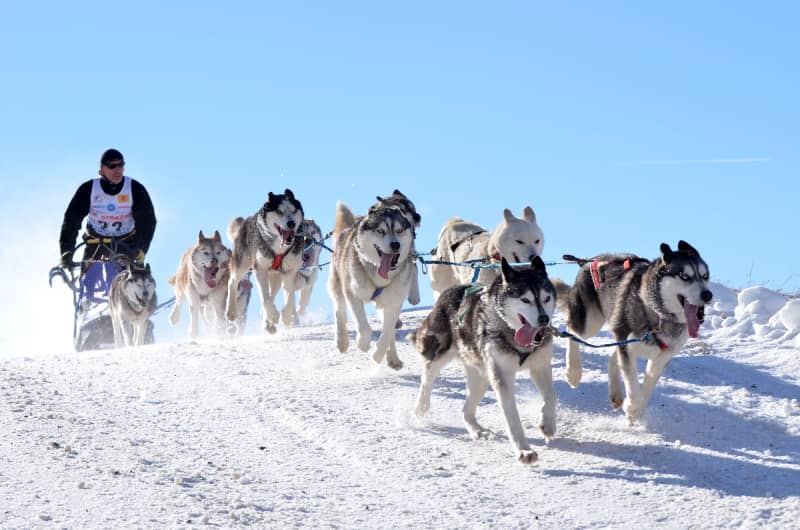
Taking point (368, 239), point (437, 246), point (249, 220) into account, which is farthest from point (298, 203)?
point (368, 239)

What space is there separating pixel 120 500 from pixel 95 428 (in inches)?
55.0

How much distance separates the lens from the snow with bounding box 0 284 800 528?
4469 mm

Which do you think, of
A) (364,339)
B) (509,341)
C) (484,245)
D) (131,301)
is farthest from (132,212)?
(509,341)

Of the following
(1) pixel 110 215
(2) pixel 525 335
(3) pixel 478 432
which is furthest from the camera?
(1) pixel 110 215

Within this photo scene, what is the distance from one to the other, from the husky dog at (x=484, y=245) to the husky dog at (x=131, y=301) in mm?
3471

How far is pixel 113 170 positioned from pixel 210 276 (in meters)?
1.57

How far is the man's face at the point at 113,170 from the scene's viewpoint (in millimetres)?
11039

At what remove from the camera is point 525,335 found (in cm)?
539

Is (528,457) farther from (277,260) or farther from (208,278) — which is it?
(208,278)

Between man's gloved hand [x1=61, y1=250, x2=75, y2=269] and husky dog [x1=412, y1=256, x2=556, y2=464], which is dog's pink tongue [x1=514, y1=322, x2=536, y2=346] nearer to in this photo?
husky dog [x1=412, y1=256, x2=556, y2=464]

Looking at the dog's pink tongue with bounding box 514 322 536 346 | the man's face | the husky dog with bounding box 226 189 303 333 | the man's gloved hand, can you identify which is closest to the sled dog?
the man's face

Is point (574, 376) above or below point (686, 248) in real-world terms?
below

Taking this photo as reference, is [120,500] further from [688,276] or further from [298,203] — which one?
[298,203]

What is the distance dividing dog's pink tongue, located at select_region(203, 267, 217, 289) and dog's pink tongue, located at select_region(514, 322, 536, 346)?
6.85 meters
